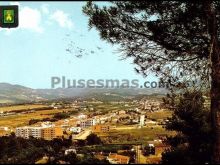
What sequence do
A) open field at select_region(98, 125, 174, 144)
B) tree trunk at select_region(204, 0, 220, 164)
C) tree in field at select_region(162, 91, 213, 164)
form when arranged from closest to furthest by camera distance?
tree trunk at select_region(204, 0, 220, 164)
tree in field at select_region(162, 91, 213, 164)
open field at select_region(98, 125, 174, 144)

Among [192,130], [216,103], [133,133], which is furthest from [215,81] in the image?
[133,133]

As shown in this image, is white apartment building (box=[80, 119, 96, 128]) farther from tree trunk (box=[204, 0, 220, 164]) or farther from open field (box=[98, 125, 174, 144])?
tree trunk (box=[204, 0, 220, 164])

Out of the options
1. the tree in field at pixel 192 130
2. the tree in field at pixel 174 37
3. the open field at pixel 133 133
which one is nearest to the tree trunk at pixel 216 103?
the tree in field at pixel 174 37

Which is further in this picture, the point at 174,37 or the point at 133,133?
the point at 133,133

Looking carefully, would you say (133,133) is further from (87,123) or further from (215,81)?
(215,81)

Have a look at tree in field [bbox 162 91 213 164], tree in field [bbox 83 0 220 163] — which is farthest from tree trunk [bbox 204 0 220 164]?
tree in field [bbox 162 91 213 164]

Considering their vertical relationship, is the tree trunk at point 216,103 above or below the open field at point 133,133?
above

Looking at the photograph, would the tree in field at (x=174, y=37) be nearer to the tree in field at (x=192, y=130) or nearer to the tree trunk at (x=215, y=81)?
the tree trunk at (x=215, y=81)

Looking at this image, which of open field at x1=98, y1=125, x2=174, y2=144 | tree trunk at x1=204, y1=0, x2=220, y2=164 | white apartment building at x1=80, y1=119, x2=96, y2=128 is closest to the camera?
tree trunk at x1=204, y1=0, x2=220, y2=164
